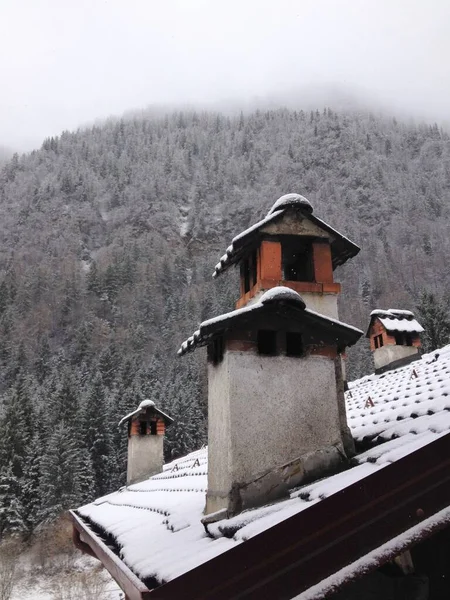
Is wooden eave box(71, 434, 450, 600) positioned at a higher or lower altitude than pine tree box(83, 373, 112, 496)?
higher

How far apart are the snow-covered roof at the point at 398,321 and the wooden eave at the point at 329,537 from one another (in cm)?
981

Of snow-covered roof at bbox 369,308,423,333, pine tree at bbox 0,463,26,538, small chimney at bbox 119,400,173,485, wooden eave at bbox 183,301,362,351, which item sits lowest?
pine tree at bbox 0,463,26,538

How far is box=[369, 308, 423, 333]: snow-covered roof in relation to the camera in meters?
11.8

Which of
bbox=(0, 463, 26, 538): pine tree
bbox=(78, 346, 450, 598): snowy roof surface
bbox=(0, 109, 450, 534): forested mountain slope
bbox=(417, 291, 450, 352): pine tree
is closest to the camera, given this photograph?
bbox=(78, 346, 450, 598): snowy roof surface

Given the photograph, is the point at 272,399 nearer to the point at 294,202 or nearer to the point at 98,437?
the point at 294,202

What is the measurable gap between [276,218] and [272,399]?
2.02m

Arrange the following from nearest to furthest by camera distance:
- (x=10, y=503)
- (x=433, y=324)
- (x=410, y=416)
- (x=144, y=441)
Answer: (x=410, y=416) < (x=144, y=441) < (x=433, y=324) < (x=10, y=503)

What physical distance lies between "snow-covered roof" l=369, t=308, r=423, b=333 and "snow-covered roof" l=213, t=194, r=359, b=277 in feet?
21.7

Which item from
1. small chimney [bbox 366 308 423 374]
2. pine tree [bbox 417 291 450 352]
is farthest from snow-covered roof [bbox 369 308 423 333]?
pine tree [bbox 417 291 450 352]

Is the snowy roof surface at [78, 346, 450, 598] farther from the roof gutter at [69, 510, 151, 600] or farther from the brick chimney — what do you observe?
the brick chimney

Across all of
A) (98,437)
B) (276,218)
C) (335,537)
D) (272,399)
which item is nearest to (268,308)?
(272,399)

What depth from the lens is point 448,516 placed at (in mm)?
2393

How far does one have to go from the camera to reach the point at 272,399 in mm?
3863

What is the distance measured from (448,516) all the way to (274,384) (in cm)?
169
